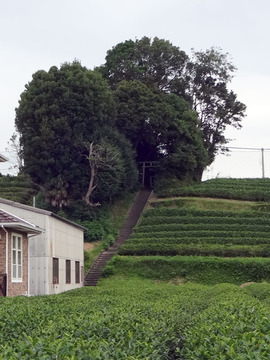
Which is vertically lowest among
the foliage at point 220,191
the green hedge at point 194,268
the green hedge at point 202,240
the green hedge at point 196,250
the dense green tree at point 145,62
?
the green hedge at point 194,268

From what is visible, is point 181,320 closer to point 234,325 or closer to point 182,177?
point 234,325

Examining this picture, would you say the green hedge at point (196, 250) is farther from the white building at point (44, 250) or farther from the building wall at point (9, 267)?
the building wall at point (9, 267)

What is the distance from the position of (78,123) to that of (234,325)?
113 feet

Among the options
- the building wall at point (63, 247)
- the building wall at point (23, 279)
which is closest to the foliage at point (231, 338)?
the building wall at point (23, 279)

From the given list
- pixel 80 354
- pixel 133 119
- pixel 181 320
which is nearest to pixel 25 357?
pixel 80 354

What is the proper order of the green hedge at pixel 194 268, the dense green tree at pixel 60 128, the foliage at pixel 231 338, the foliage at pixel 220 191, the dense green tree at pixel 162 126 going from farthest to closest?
the foliage at pixel 220 191 < the dense green tree at pixel 162 126 < the dense green tree at pixel 60 128 < the green hedge at pixel 194 268 < the foliage at pixel 231 338

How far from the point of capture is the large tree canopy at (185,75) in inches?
2105

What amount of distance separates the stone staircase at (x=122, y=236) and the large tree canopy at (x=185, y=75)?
881cm

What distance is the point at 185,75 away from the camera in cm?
5600

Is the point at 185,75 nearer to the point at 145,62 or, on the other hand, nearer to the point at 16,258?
the point at 145,62

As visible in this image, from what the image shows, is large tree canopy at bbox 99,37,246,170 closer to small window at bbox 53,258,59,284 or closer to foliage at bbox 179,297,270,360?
small window at bbox 53,258,59,284

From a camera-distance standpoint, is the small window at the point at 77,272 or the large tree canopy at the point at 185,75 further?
the large tree canopy at the point at 185,75

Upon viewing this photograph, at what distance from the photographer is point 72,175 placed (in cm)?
4069

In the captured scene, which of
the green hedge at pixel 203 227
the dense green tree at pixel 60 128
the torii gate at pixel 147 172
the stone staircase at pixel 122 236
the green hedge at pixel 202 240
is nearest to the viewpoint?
the stone staircase at pixel 122 236
